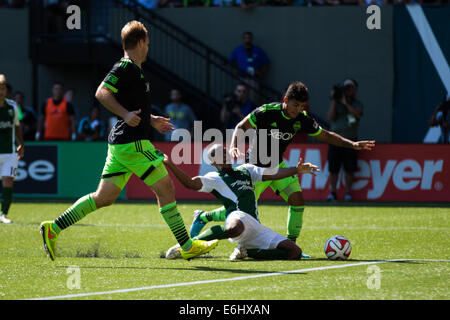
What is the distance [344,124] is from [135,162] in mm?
9458

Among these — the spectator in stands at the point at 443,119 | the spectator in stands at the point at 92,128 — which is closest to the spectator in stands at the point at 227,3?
the spectator in stands at the point at 92,128

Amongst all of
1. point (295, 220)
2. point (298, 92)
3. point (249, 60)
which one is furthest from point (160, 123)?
point (249, 60)

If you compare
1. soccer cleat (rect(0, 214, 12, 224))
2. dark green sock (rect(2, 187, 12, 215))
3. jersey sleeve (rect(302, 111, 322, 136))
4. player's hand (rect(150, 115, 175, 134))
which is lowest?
soccer cleat (rect(0, 214, 12, 224))

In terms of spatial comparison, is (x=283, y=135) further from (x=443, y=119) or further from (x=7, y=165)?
(x=443, y=119)

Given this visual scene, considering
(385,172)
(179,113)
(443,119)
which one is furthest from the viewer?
(179,113)

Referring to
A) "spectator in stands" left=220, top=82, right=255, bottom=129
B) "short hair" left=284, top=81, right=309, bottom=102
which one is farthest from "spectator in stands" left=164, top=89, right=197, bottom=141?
"short hair" left=284, top=81, right=309, bottom=102

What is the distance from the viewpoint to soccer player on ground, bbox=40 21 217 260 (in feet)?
25.4

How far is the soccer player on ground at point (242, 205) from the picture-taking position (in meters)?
8.08

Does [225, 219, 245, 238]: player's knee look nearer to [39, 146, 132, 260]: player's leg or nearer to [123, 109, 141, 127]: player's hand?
[39, 146, 132, 260]: player's leg

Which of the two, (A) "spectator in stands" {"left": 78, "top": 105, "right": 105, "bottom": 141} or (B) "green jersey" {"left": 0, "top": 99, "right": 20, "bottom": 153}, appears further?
(A) "spectator in stands" {"left": 78, "top": 105, "right": 105, "bottom": 141}

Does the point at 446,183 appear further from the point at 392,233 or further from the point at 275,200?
the point at 392,233

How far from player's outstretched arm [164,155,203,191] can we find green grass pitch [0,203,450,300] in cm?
78

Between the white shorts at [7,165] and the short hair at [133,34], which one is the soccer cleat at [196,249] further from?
the white shorts at [7,165]

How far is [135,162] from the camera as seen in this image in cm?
778
